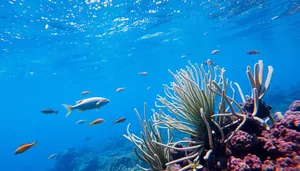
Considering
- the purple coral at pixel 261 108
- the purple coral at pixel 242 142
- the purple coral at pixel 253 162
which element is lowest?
the purple coral at pixel 253 162

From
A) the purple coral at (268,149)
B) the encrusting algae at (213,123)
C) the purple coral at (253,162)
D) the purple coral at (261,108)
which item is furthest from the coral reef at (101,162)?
the purple coral at (253,162)

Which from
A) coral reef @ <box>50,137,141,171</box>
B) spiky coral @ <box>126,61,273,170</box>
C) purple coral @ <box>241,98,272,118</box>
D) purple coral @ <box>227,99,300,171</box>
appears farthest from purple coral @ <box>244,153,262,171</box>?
coral reef @ <box>50,137,141,171</box>

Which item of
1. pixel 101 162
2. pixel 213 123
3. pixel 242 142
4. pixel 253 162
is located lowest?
pixel 253 162

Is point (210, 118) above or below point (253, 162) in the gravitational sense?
above

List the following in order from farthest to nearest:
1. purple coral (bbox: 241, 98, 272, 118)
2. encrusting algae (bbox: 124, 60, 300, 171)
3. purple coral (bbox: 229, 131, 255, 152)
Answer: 1. purple coral (bbox: 241, 98, 272, 118)
2. encrusting algae (bbox: 124, 60, 300, 171)
3. purple coral (bbox: 229, 131, 255, 152)

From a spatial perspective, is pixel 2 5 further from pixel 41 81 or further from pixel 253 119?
pixel 41 81

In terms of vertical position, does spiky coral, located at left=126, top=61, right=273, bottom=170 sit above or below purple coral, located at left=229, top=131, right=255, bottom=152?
above

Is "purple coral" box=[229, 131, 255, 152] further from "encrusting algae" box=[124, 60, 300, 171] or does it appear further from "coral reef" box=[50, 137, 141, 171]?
"coral reef" box=[50, 137, 141, 171]

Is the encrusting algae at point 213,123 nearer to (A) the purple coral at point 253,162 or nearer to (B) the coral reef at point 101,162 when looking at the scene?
(A) the purple coral at point 253,162

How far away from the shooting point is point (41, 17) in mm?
14805

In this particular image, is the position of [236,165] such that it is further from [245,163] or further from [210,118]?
[210,118]

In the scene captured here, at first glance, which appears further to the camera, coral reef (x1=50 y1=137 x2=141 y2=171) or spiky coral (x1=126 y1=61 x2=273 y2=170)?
coral reef (x1=50 y1=137 x2=141 y2=171)

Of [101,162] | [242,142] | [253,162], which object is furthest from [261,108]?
[101,162]

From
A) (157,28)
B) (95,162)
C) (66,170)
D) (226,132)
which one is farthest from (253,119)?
(157,28)
